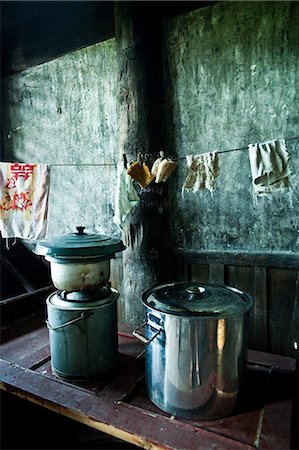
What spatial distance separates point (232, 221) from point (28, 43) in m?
4.14

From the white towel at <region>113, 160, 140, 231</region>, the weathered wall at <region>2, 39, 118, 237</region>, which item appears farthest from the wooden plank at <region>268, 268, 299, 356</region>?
the weathered wall at <region>2, 39, 118, 237</region>

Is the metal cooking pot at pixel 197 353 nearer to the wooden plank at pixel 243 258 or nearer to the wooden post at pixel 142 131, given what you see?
the wooden plank at pixel 243 258

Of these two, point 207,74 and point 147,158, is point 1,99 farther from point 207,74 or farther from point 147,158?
point 207,74

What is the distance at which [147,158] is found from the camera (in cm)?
330

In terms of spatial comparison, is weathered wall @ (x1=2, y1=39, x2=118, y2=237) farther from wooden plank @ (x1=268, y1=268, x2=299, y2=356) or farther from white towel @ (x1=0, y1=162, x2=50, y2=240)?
wooden plank @ (x1=268, y1=268, x2=299, y2=356)

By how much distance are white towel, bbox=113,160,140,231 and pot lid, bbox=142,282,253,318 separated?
39.4 inches

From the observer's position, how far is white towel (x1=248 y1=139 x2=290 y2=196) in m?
2.56

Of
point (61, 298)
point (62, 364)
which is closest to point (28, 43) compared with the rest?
point (61, 298)

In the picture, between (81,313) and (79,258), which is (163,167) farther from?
(81,313)

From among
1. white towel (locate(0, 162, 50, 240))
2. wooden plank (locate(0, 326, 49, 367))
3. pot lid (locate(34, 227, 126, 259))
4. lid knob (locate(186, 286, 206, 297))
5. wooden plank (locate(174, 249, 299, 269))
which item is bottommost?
wooden plank (locate(0, 326, 49, 367))

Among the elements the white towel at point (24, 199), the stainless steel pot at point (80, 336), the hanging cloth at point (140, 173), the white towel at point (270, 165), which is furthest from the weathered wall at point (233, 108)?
the white towel at point (24, 199)

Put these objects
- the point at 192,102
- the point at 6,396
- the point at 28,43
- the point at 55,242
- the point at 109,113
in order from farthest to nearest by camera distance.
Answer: the point at 28,43 < the point at 109,113 < the point at 192,102 < the point at 6,396 < the point at 55,242

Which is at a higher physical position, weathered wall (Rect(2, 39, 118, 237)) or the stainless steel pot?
weathered wall (Rect(2, 39, 118, 237))

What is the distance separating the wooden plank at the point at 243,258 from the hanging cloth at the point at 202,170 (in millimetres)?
860
